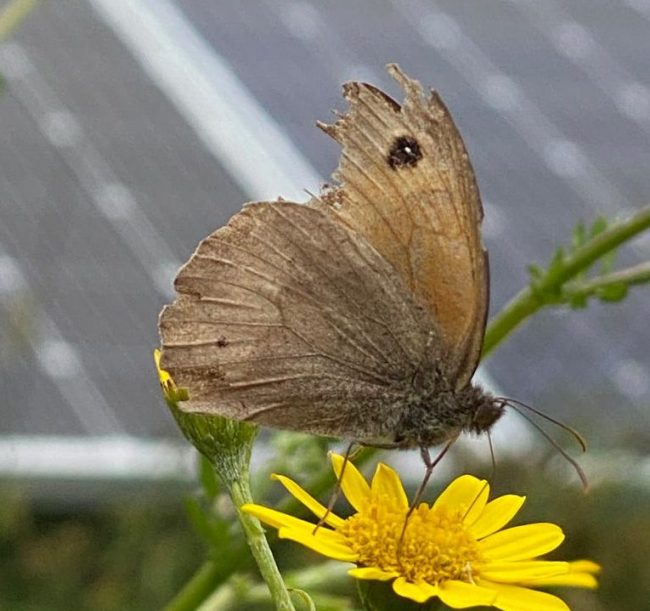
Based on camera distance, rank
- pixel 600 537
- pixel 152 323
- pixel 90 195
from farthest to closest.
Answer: pixel 90 195 → pixel 152 323 → pixel 600 537

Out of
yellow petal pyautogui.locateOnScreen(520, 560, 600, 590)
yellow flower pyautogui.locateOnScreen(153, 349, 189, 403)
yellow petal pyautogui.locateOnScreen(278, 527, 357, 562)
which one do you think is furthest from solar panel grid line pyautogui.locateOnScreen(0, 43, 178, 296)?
yellow petal pyautogui.locateOnScreen(520, 560, 600, 590)

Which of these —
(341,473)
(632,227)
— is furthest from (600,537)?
(341,473)

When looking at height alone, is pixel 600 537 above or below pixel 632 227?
below

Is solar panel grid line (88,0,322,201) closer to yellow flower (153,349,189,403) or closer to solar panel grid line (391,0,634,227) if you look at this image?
solar panel grid line (391,0,634,227)

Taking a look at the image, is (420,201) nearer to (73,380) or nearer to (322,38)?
(73,380)

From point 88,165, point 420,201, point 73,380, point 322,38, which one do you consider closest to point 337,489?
point 420,201

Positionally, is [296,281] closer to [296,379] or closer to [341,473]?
[296,379]

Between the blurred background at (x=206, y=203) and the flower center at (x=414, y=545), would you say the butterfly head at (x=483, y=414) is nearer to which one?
the flower center at (x=414, y=545)
